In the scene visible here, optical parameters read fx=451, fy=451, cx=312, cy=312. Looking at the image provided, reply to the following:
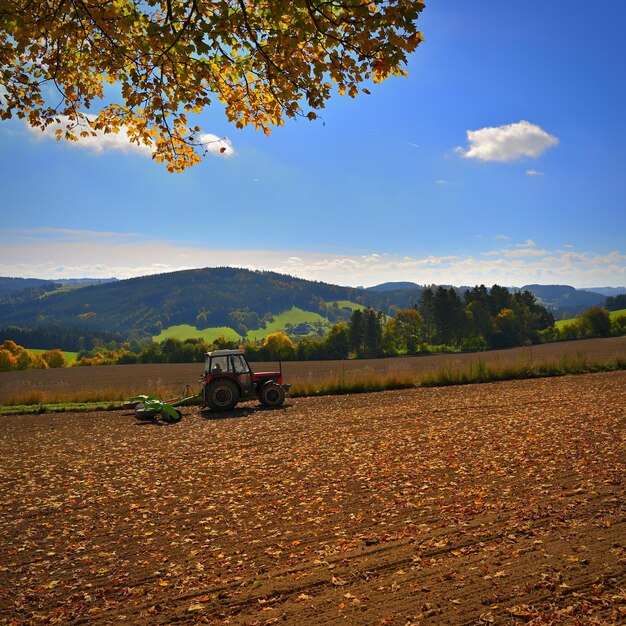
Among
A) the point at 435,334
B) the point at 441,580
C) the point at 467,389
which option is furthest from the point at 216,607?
the point at 435,334

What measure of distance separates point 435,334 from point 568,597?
9079 centimetres

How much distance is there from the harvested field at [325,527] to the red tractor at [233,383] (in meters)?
4.28

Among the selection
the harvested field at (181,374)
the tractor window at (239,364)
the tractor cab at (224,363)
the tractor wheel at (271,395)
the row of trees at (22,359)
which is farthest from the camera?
the row of trees at (22,359)

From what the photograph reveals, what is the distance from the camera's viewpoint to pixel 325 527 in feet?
20.4

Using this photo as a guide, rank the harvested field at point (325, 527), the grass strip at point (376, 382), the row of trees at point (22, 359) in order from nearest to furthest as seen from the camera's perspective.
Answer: the harvested field at point (325, 527) → the grass strip at point (376, 382) → the row of trees at point (22, 359)

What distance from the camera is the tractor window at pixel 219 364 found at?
17.0 m

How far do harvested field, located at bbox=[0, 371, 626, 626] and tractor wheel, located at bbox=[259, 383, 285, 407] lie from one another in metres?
4.93

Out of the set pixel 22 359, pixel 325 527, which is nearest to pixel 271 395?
pixel 325 527

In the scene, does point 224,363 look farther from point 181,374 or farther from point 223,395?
point 181,374

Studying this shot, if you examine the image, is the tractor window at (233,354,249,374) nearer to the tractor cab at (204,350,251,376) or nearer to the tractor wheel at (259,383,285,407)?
the tractor cab at (204,350,251,376)

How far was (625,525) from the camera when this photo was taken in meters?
5.63

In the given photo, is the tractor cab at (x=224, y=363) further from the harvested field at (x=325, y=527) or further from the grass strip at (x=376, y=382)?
the harvested field at (x=325, y=527)

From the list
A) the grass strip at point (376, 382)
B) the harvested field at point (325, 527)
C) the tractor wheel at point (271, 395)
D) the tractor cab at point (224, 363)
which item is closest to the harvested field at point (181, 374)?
the grass strip at point (376, 382)

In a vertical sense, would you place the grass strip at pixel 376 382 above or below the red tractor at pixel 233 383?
below
